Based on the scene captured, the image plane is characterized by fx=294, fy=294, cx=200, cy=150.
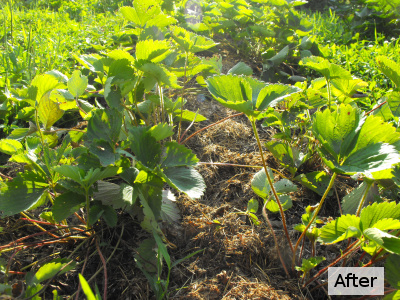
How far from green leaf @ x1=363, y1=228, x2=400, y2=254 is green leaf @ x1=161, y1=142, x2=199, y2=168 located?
501mm

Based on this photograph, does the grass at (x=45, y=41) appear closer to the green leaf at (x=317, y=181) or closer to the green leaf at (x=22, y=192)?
the green leaf at (x=22, y=192)

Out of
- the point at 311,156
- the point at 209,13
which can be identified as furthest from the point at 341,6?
the point at 311,156

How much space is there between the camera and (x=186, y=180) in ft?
3.00

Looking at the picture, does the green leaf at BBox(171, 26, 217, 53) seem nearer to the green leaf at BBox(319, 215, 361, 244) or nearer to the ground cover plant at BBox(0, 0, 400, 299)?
the ground cover plant at BBox(0, 0, 400, 299)

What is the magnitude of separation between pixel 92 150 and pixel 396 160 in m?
0.80

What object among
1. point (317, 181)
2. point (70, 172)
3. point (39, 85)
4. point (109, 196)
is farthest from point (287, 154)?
point (39, 85)

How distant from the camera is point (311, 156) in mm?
1325

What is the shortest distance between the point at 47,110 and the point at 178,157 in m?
0.54

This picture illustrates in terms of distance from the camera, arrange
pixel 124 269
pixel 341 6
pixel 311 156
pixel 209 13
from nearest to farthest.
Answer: pixel 124 269 < pixel 311 156 < pixel 209 13 < pixel 341 6

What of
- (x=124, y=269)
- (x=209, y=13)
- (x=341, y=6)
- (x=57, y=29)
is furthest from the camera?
(x=341, y=6)

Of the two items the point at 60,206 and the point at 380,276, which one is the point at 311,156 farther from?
the point at 60,206

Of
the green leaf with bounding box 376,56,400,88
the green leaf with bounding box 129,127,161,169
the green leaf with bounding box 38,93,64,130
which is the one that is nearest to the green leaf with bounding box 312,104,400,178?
the green leaf with bounding box 376,56,400,88

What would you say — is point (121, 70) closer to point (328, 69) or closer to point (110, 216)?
point (110, 216)

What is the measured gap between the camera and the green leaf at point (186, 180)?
86 centimetres
